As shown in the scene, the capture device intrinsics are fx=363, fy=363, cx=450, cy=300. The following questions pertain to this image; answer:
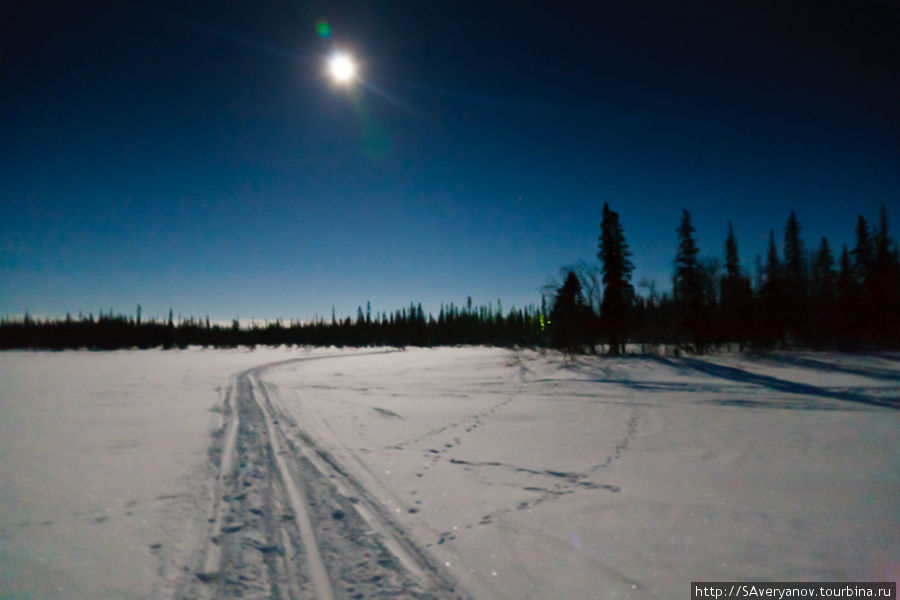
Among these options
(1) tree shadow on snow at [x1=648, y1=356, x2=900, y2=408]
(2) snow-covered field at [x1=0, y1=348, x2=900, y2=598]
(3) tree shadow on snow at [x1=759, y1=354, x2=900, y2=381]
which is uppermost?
(2) snow-covered field at [x1=0, y1=348, x2=900, y2=598]

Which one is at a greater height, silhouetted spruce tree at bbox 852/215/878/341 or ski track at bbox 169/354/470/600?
silhouetted spruce tree at bbox 852/215/878/341

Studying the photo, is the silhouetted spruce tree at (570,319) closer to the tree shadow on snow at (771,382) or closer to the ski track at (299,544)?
the tree shadow on snow at (771,382)

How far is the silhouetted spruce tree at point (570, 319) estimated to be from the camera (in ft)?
112

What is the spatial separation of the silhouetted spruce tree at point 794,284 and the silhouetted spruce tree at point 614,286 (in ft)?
49.3

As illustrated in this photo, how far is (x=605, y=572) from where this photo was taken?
11.7ft

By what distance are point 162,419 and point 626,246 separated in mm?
36744

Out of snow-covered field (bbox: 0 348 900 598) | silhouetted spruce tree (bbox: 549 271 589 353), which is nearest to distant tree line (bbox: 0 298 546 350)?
silhouetted spruce tree (bbox: 549 271 589 353)

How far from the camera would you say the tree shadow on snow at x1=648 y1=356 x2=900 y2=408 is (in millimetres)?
12367

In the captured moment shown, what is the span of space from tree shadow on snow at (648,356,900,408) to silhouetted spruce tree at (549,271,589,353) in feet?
28.3

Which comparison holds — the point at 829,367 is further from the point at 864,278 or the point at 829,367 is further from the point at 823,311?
the point at 864,278

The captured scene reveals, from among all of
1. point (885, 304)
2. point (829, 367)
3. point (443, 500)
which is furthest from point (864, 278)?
point (443, 500)

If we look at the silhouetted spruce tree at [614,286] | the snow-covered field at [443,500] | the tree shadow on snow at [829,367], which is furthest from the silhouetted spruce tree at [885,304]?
the snow-covered field at [443,500]

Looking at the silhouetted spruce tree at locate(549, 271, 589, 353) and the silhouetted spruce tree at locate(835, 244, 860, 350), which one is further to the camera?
the silhouetted spruce tree at locate(549, 271, 589, 353)

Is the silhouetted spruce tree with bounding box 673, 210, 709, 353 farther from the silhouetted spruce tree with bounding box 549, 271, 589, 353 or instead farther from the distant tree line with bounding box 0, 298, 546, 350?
the distant tree line with bounding box 0, 298, 546, 350
